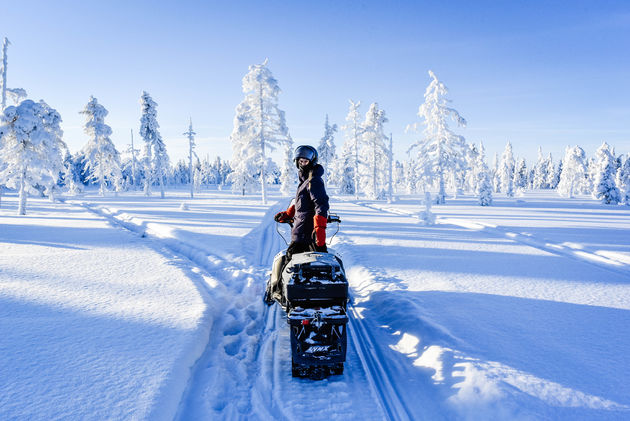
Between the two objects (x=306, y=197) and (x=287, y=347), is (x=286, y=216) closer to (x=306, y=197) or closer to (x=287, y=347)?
(x=306, y=197)

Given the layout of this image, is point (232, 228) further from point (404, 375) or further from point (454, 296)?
point (404, 375)

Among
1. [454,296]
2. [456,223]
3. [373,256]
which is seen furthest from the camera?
[456,223]

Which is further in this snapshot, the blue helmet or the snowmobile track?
the blue helmet

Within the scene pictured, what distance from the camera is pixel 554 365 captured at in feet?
12.4

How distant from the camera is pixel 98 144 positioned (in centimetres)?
4500

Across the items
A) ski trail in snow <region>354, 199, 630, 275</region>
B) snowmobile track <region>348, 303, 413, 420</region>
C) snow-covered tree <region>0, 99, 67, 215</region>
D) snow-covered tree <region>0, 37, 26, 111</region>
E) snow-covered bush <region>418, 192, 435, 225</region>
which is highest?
snow-covered tree <region>0, 37, 26, 111</region>

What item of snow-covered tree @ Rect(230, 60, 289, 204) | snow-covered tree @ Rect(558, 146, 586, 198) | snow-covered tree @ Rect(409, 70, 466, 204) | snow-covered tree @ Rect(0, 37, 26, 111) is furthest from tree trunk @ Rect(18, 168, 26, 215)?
snow-covered tree @ Rect(558, 146, 586, 198)

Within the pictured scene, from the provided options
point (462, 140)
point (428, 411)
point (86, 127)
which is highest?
point (86, 127)

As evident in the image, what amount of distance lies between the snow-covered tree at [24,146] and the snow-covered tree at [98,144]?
75.0 feet

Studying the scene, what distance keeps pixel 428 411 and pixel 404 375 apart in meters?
0.65

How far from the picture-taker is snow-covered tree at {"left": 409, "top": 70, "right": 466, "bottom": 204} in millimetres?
35469

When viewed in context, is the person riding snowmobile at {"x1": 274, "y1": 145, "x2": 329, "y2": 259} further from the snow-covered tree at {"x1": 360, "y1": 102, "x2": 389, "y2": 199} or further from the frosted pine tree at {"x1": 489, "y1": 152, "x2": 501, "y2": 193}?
the frosted pine tree at {"x1": 489, "y1": 152, "x2": 501, "y2": 193}

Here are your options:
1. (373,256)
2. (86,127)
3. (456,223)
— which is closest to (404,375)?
(373,256)

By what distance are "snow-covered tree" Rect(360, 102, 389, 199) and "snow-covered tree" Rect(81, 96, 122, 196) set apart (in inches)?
1409
